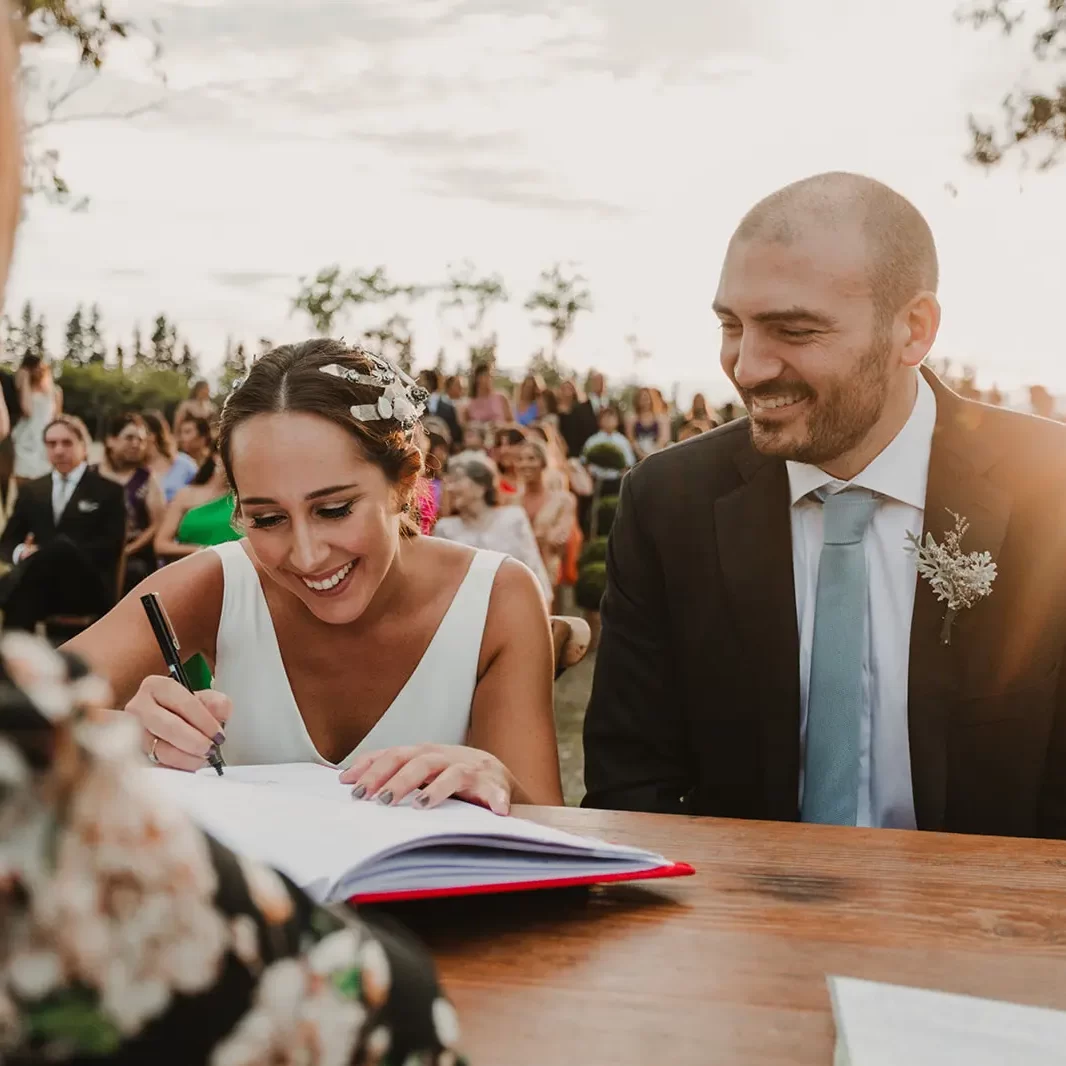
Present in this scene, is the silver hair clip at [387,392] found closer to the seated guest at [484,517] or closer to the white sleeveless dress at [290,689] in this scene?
the white sleeveless dress at [290,689]

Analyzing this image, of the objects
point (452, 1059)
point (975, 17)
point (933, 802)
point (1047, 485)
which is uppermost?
point (975, 17)

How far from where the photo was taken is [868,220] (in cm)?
234

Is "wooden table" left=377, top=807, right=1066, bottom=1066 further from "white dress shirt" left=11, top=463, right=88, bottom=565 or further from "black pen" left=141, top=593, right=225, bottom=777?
"white dress shirt" left=11, top=463, right=88, bottom=565

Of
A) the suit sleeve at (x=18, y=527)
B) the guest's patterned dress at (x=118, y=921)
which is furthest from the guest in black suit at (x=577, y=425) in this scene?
the guest's patterned dress at (x=118, y=921)

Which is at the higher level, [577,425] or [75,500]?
[577,425]

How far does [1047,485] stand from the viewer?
2.33 m

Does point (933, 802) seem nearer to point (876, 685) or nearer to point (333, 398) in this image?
point (876, 685)

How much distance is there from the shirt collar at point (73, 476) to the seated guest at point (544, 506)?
3.11m

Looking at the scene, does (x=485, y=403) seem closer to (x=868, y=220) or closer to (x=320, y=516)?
(x=868, y=220)

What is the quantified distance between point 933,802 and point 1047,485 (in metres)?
0.67

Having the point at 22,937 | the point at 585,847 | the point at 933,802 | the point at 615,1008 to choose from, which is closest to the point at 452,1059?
the point at 22,937

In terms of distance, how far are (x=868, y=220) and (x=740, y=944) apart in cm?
169

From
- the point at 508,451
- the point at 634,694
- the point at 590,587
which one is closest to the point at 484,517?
the point at 508,451

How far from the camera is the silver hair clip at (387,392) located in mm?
2336
